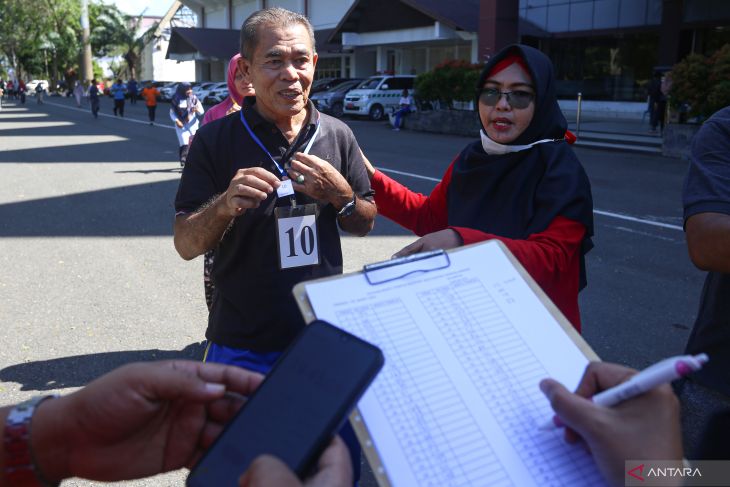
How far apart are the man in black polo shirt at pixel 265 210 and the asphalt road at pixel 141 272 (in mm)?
1250

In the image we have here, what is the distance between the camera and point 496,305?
146cm

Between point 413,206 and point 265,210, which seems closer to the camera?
point 265,210

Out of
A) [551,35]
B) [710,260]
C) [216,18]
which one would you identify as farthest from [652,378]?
[216,18]

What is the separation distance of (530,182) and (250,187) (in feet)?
3.20

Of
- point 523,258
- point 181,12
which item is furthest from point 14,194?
point 181,12

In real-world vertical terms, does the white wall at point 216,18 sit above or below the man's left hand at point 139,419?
above

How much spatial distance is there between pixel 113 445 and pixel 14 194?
34.9 ft

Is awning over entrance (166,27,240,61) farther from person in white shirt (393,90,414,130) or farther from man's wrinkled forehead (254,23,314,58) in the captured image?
man's wrinkled forehead (254,23,314,58)

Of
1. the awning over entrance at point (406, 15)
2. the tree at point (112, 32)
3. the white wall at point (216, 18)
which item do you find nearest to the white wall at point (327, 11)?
the awning over entrance at point (406, 15)

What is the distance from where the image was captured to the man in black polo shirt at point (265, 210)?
2494mm

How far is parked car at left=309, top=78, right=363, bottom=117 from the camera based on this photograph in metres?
29.4

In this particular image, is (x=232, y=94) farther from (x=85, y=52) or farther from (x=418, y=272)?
(x=85, y=52)

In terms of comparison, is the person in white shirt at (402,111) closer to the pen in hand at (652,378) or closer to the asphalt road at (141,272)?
the asphalt road at (141,272)

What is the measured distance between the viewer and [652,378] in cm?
113
